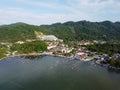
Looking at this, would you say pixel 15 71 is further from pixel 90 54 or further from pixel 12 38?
pixel 12 38

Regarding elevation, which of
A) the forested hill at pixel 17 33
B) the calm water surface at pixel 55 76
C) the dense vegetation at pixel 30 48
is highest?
the forested hill at pixel 17 33

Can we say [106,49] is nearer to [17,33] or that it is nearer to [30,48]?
[30,48]

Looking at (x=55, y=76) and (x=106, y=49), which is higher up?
(x=106, y=49)

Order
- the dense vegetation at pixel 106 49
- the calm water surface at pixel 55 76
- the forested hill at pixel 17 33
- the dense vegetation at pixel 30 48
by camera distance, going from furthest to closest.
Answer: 1. the forested hill at pixel 17 33
2. the dense vegetation at pixel 30 48
3. the dense vegetation at pixel 106 49
4. the calm water surface at pixel 55 76

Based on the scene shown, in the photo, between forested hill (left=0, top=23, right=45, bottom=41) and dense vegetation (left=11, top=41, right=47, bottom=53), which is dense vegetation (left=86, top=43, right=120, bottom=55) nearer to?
dense vegetation (left=11, top=41, right=47, bottom=53)

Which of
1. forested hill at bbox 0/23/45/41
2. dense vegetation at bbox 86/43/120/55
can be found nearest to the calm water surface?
dense vegetation at bbox 86/43/120/55

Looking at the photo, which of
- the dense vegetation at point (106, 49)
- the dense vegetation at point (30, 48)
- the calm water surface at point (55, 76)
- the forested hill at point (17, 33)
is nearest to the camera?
the calm water surface at point (55, 76)

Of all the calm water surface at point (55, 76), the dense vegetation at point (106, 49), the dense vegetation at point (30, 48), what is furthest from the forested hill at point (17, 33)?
the dense vegetation at point (106, 49)

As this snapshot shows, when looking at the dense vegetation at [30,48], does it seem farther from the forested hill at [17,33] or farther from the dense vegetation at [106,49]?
the forested hill at [17,33]

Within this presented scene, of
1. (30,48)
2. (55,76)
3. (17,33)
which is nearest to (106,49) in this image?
(30,48)
